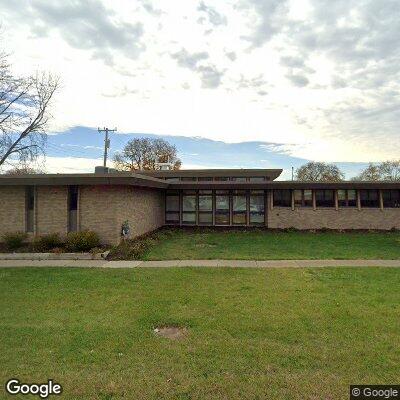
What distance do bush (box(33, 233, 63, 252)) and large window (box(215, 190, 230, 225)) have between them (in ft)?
34.0

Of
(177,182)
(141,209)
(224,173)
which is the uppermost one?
(224,173)

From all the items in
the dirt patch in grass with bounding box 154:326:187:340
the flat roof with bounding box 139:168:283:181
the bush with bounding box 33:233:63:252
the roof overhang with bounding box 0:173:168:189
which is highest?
the flat roof with bounding box 139:168:283:181

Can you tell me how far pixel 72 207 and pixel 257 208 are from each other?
36.9ft

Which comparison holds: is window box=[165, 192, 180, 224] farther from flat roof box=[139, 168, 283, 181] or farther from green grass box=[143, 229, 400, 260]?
flat roof box=[139, 168, 283, 181]

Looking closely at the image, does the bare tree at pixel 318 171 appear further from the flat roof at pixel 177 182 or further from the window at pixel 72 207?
the window at pixel 72 207

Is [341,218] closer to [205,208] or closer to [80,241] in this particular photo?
[205,208]

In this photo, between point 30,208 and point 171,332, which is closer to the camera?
point 171,332

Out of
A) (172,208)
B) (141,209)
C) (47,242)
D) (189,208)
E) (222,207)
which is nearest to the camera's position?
(47,242)

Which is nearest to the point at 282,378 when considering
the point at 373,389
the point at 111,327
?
the point at 373,389

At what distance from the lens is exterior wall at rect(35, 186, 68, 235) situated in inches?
550

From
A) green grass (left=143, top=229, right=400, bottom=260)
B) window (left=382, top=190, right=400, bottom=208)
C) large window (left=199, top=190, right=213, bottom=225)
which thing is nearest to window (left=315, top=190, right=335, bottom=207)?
green grass (left=143, top=229, right=400, bottom=260)

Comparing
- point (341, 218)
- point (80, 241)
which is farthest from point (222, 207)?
point (80, 241)

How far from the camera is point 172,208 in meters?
21.5

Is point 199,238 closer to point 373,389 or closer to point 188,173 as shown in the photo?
point 188,173
